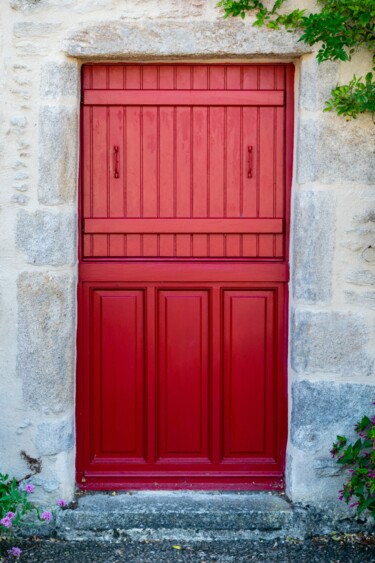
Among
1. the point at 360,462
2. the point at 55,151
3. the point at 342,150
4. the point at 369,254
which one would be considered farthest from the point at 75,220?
the point at 360,462

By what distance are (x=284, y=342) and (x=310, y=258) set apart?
499mm

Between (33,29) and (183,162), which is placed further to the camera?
(183,162)

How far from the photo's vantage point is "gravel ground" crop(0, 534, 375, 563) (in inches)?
143

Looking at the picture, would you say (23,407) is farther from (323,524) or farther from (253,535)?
(323,524)

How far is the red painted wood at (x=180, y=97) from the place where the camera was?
394 centimetres

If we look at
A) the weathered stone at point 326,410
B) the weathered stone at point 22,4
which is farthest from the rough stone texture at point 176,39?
the weathered stone at point 326,410

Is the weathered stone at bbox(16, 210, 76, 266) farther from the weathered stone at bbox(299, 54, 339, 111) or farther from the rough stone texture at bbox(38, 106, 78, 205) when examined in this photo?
the weathered stone at bbox(299, 54, 339, 111)

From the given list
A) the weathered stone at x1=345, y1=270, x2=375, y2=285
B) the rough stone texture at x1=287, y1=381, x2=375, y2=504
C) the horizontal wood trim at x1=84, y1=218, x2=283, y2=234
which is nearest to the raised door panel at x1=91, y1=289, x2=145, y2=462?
the horizontal wood trim at x1=84, y1=218, x2=283, y2=234

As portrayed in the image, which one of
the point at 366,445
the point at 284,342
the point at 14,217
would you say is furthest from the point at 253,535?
the point at 14,217

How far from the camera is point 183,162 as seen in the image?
4.00 metres

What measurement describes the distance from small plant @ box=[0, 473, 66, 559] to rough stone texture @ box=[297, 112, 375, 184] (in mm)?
2090

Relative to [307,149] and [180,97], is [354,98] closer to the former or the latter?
[307,149]

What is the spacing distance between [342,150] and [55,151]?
4.66 feet

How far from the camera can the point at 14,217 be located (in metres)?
3.81
